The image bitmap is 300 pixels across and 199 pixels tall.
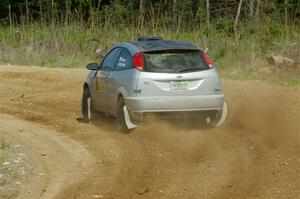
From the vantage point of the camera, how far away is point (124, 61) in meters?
13.5

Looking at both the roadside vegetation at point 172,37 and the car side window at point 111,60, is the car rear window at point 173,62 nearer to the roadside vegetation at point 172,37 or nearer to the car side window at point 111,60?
the car side window at point 111,60

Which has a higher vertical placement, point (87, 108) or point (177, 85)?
point (177, 85)

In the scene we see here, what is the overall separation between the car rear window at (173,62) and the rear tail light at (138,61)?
68 mm

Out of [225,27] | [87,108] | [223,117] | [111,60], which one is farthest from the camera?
[225,27]

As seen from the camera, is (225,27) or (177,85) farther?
(225,27)

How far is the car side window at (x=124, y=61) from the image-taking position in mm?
13227

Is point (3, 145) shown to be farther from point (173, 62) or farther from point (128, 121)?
point (173, 62)

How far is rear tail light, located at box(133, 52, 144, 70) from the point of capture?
12844 millimetres

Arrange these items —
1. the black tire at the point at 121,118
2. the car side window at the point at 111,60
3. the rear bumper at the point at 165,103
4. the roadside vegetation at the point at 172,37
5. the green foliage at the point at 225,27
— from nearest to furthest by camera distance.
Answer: the rear bumper at the point at 165,103 → the black tire at the point at 121,118 → the car side window at the point at 111,60 → the roadside vegetation at the point at 172,37 → the green foliage at the point at 225,27

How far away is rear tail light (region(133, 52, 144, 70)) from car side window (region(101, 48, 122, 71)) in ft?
3.64

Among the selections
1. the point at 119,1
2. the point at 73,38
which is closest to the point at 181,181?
the point at 73,38

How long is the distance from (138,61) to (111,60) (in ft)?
5.04

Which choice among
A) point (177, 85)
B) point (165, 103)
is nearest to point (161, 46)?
point (177, 85)

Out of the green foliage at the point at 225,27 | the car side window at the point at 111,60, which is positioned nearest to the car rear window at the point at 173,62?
the car side window at the point at 111,60
